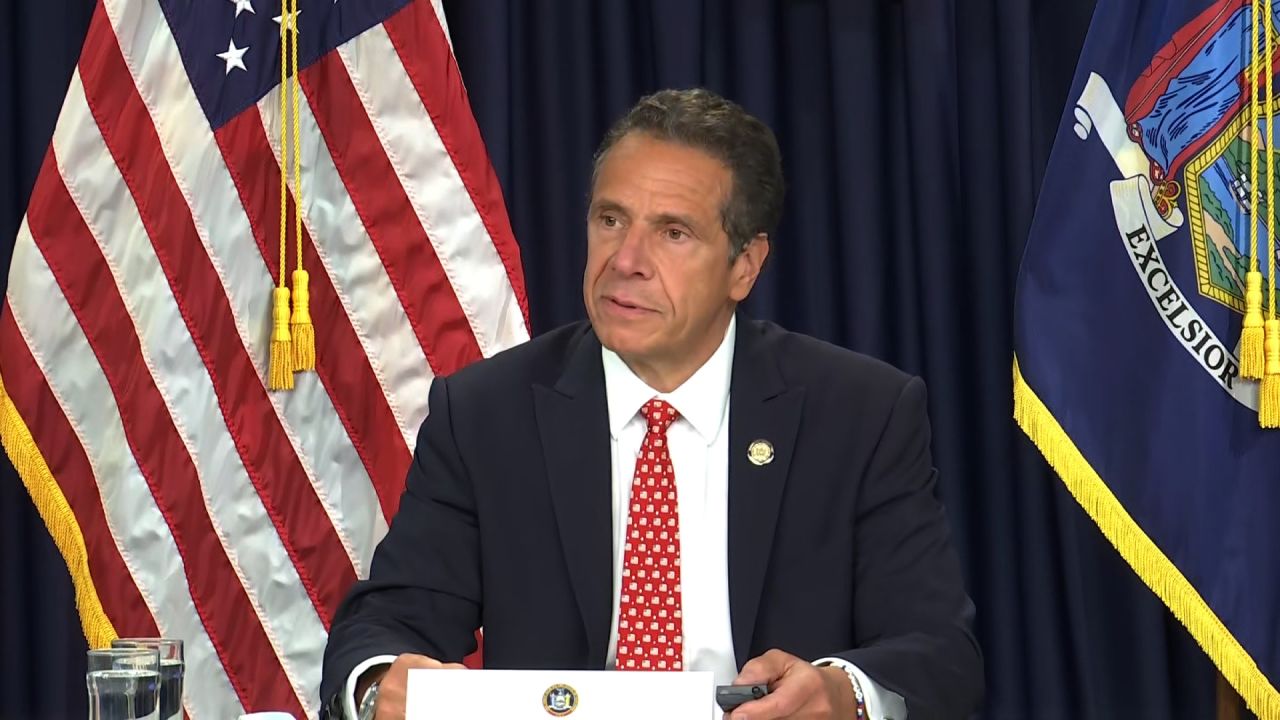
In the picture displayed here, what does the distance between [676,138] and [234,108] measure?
59.3 inches

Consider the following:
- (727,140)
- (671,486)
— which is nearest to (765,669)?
(671,486)

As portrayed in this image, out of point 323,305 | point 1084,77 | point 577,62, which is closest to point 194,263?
point 323,305

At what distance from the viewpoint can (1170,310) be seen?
3416 mm

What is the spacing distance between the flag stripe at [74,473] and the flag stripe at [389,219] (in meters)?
0.79

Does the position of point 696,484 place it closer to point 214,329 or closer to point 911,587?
point 911,587

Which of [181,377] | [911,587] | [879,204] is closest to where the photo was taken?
[911,587]

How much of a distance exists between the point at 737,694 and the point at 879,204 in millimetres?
2431

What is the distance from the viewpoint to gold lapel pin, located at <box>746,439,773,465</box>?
94.1 inches

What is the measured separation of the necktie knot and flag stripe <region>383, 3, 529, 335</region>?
1.17 metres

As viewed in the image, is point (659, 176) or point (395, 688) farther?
point (659, 176)

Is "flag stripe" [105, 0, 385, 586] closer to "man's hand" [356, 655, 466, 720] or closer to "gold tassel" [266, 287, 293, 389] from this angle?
"gold tassel" [266, 287, 293, 389]

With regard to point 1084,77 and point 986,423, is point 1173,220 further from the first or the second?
point 986,423

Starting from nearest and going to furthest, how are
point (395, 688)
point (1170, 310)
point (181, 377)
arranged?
point (395, 688) < point (1170, 310) < point (181, 377)

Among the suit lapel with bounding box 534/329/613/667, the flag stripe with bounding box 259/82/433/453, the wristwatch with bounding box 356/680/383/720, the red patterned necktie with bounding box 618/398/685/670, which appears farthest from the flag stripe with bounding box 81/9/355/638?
the wristwatch with bounding box 356/680/383/720
